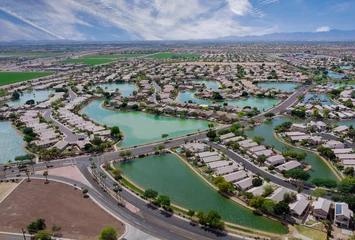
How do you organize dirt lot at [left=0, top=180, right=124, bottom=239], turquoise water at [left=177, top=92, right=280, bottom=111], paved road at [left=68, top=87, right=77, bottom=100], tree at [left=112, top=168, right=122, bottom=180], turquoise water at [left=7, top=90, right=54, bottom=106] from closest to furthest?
1. dirt lot at [left=0, top=180, right=124, bottom=239]
2. tree at [left=112, top=168, right=122, bottom=180]
3. turquoise water at [left=177, top=92, right=280, bottom=111]
4. turquoise water at [left=7, top=90, right=54, bottom=106]
5. paved road at [left=68, top=87, right=77, bottom=100]

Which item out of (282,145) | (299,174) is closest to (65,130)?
(282,145)

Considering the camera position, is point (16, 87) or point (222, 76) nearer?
point (16, 87)

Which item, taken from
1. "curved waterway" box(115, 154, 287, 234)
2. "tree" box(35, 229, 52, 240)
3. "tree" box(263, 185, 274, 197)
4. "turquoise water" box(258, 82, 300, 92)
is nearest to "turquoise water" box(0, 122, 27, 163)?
"curved waterway" box(115, 154, 287, 234)

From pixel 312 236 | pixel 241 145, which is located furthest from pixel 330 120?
pixel 312 236

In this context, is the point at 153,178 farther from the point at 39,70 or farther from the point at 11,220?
the point at 39,70

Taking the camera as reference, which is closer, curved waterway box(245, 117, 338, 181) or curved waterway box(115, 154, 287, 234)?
curved waterway box(115, 154, 287, 234)

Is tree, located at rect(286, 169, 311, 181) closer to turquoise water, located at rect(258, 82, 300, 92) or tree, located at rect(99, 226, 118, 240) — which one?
tree, located at rect(99, 226, 118, 240)

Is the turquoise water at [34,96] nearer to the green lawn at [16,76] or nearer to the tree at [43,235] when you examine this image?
the green lawn at [16,76]
